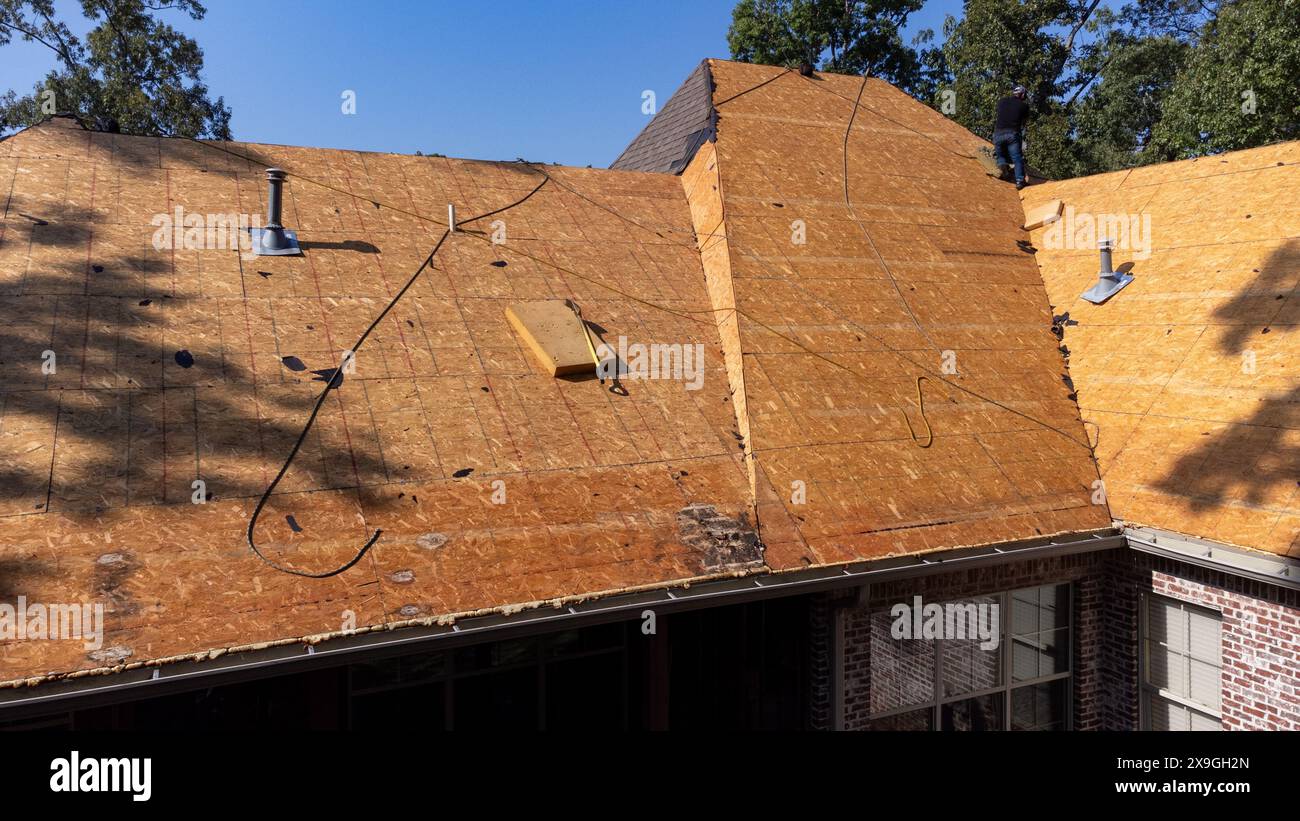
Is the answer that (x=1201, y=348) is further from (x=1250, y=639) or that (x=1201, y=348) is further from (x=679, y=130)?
(x=679, y=130)

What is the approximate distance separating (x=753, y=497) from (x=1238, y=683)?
4.73 meters

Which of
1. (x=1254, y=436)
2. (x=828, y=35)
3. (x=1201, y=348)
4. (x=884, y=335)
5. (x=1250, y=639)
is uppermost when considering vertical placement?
(x=828, y=35)

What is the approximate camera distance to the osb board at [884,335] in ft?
24.0

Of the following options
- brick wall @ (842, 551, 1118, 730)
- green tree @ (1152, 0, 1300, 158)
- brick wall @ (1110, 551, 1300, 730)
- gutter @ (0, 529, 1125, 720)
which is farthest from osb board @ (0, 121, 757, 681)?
green tree @ (1152, 0, 1300, 158)

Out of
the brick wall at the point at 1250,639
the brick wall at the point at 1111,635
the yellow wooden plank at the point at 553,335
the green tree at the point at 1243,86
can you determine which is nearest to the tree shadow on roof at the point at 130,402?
the yellow wooden plank at the point at 553,335

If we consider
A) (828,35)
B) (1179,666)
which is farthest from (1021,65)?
(1179,666)

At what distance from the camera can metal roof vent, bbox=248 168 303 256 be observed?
7918mm

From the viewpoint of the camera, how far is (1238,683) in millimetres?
7074

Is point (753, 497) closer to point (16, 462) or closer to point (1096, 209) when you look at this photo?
point (16, 462)

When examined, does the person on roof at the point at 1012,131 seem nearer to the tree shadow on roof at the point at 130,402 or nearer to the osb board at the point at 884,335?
the osb board at the point at 884,335

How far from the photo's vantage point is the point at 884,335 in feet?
29.5

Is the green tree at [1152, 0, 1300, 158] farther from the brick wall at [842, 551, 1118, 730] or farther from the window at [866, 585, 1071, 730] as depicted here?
the window at [866, 585, 1071, 730]

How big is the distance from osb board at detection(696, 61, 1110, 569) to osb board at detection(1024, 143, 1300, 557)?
42 cm

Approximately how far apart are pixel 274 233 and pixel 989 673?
28.6 feet
